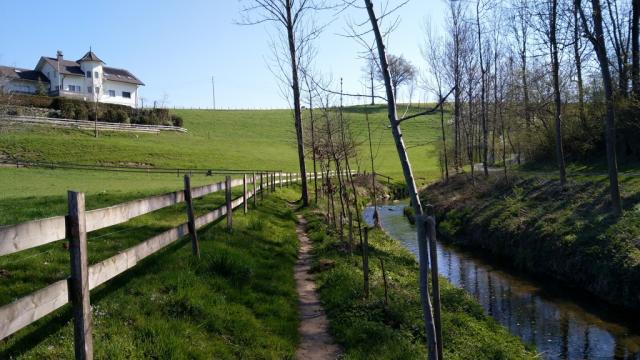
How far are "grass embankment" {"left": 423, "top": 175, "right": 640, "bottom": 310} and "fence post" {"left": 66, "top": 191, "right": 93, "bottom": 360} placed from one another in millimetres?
11567

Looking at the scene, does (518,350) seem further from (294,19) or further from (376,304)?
(294,19)

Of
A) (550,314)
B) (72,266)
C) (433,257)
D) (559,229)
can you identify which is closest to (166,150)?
(559,229)

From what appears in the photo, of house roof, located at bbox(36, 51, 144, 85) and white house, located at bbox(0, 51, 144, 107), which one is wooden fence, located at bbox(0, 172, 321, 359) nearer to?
white house, located at bbox(0, 51, 144, 107)

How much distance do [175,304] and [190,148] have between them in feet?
167

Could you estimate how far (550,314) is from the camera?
11.4 metres

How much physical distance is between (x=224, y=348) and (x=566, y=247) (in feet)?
39.6

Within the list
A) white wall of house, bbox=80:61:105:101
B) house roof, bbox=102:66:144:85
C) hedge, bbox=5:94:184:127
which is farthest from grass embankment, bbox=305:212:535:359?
house roof, bbox=102:66:144:85

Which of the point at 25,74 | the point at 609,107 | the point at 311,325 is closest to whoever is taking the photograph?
the point at 311,325

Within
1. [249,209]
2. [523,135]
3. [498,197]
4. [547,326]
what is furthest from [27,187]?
[523,135]

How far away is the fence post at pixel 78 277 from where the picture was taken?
177 inches

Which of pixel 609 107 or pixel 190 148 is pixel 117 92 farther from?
pixel 609 107

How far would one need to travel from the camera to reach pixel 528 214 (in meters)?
18.5

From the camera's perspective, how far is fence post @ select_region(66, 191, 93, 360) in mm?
4484

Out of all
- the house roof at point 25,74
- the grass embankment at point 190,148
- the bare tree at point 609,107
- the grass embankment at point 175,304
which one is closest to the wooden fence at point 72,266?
the grass embankment at point 175,304
